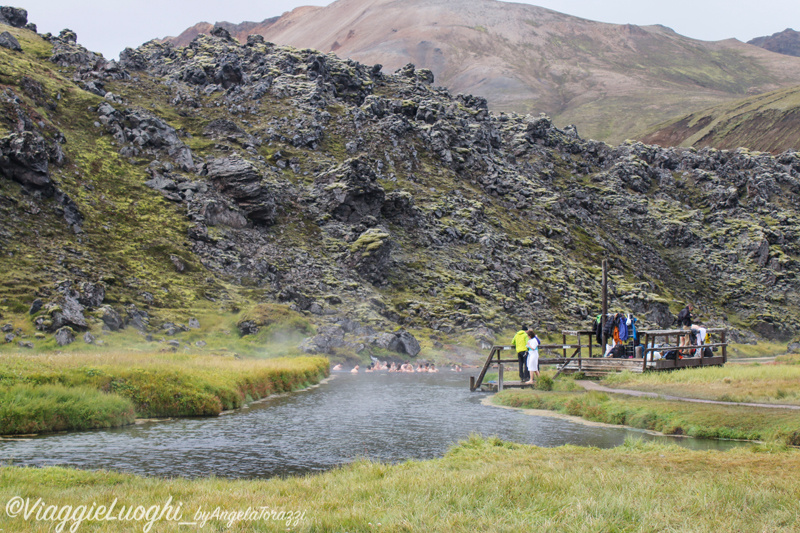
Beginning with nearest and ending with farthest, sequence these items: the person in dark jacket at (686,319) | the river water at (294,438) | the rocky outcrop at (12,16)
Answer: the river water at (294,438) → the person in dark jacket at (686,319) → the rocky outcrop at (12,16)

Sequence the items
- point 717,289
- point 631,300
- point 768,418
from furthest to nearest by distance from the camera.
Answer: point 717,289
point 631,300
point 768,418

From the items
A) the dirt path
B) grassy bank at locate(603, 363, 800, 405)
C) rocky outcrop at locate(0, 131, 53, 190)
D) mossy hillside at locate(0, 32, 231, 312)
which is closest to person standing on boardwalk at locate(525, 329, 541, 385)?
the dirt path

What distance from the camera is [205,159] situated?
299 feet

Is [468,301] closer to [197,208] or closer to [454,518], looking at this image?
[197,208]

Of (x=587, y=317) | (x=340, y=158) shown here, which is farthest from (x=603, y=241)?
(x=340, y=158)

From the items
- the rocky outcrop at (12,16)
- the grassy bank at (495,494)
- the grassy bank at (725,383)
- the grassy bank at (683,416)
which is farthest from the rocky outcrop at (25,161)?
the rocky outcrop at (12,16)

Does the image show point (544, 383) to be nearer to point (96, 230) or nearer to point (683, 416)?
point (683, 416)

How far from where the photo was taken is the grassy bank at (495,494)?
805 cm

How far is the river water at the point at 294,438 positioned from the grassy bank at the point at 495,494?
3270 millimetres

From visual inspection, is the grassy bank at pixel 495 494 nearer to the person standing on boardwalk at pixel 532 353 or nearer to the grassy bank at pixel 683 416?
the grassy bank at pixel 683 416

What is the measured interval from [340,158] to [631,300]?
57879 millimetres

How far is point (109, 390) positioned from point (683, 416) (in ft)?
78.7

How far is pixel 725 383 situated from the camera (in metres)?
26.2

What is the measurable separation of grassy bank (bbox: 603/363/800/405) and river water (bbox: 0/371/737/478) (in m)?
5.21
